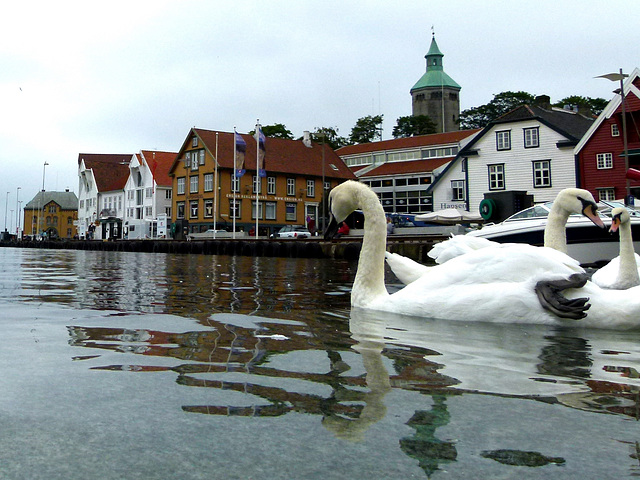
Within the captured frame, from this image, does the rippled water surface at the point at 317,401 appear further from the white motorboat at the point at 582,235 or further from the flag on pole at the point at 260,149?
the flag on pole at the point at 260,149

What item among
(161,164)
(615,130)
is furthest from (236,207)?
(615,130)

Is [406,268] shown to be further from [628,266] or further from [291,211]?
[291,211]

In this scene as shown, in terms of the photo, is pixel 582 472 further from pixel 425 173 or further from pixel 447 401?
pixel 425 173

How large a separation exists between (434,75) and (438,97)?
6264 millimetres

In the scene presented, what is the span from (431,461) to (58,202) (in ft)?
475

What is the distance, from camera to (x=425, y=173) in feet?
206

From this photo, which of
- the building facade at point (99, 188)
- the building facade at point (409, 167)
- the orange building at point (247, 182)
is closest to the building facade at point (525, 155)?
the building facade at point (409, 167)

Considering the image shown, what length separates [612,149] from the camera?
37781 millimetres

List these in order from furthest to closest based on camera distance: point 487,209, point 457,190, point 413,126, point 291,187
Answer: point 413,126 → point 291,187 → point 457,190 → point 487,209

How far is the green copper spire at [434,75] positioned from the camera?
126 metres

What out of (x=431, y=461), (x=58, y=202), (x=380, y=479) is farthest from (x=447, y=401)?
(x=58, y=202)

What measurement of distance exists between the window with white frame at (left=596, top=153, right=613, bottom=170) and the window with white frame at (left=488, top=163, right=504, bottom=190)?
303 inches

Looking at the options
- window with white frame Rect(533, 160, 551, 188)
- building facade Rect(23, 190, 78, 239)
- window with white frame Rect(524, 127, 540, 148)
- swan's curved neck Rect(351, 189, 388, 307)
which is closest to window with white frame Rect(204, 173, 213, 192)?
window with white frame Rect(524, 127, 540, 148)

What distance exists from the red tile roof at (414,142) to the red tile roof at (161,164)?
21052 millimetres
